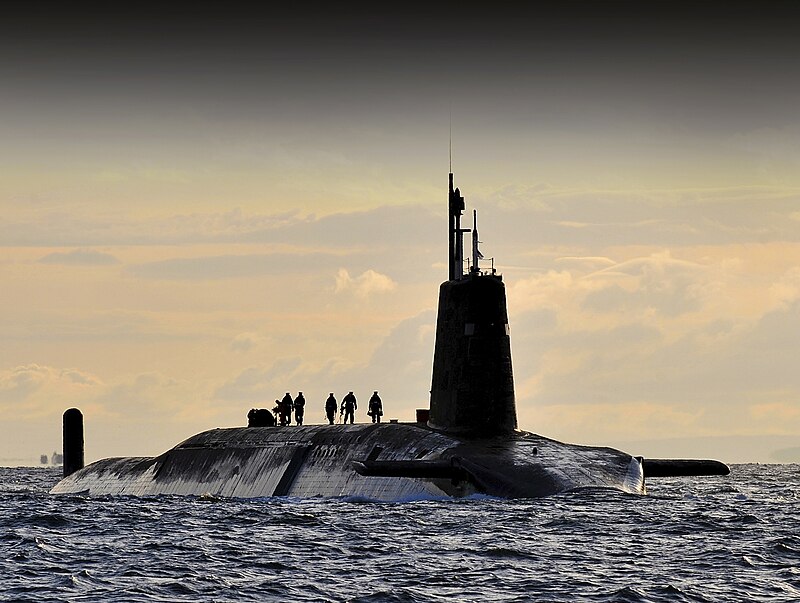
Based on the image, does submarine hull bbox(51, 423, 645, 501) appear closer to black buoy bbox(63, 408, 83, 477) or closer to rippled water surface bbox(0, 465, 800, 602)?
rippled water surface bbox(0, 465, 800, 602)

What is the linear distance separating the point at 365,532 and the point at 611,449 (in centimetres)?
1144

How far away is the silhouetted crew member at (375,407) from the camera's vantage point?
42.5 metres

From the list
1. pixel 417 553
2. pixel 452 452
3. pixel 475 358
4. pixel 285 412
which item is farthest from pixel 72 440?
pixel 417 553

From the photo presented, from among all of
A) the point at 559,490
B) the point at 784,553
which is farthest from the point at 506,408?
the point at 784,553

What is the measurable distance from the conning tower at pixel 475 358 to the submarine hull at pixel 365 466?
606 mm

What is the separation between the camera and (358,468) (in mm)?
30469

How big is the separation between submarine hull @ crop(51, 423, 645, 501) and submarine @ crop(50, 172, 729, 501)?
0.04 m

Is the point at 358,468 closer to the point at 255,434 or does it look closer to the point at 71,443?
the point at 255,434

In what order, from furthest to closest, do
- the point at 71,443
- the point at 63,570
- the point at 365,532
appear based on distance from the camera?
the point at 71,443 < the point at 365,532 < the point at 63,570

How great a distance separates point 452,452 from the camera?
32.2 meters

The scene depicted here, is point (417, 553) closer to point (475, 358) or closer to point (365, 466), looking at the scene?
point (365, 466)

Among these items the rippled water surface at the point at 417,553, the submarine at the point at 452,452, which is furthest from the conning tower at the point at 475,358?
the rippled water surface at the point at 417,553

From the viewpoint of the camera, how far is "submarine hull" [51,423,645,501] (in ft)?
99.7

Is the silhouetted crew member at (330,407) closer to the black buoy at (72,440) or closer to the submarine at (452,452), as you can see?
the submarine at (452,452)
